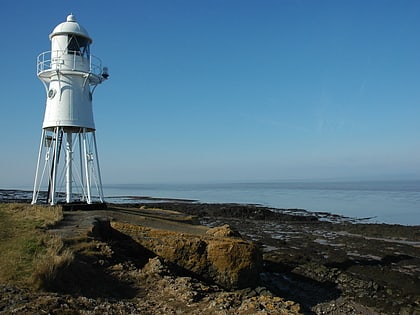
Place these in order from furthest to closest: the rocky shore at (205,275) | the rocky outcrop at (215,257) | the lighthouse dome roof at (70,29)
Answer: the lighthouse dome roof at (70,29)
the rocky outcrop at (215,257)
the rocky shore at (205,275)

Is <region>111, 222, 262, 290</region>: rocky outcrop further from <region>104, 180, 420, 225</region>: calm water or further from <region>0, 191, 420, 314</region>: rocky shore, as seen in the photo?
<region>104, 180, 420, 225</region>: calm water

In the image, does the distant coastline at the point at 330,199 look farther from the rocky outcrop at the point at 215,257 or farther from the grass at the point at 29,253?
the grass at the point at 29,253

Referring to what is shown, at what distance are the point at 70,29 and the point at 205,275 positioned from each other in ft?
41.2

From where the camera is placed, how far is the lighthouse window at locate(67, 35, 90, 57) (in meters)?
17.2

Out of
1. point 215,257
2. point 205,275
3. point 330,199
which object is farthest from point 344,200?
point 205,275

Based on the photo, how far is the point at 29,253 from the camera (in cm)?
758

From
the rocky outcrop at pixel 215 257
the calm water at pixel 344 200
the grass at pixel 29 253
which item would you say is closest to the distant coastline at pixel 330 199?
the calm water at pixel 344 200

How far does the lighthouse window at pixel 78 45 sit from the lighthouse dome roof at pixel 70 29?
0.21m

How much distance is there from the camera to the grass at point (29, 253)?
651cm

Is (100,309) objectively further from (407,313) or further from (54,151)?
(54,151)

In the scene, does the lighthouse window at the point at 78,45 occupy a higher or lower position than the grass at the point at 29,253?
higher

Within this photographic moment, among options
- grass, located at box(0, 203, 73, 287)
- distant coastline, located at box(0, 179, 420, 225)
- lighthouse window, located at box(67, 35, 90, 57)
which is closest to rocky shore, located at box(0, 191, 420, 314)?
grass, located at box(0, 203, 73, 287)

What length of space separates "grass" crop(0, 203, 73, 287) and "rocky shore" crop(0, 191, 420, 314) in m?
0.28

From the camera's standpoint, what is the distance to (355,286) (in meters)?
12.7
